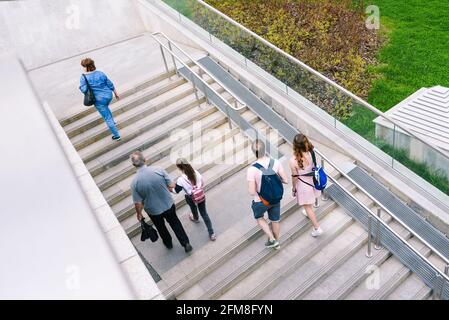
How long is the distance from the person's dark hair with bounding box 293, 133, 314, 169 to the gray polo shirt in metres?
1.70

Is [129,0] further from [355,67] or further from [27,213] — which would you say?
[27,213]

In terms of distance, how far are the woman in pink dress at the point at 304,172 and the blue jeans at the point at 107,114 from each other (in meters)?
3.39

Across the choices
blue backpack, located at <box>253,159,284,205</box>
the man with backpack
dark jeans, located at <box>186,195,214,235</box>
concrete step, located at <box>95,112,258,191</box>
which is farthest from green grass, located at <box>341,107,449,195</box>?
dark jeans, located at <box>186,195,214,235</box>

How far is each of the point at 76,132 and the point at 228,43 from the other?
367cm

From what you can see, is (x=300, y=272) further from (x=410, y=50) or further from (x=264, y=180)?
(x=410, y=50)

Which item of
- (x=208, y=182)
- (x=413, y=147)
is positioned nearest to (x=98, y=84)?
(x=208, y=182)

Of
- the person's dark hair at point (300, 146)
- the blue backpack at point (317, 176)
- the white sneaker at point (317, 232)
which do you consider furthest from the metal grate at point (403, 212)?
the person's dark hair at point (300, 146)

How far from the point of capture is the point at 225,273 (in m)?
6.29

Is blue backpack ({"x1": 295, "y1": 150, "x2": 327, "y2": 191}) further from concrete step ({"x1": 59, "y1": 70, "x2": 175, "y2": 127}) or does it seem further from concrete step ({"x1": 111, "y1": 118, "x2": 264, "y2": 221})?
concrete step ({"x1": 59, "y1": 70, "x2": 175, "y2": 127})

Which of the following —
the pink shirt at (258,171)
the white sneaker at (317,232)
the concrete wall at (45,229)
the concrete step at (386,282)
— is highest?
the concrete wall at (45,229)

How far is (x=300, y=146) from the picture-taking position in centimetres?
589

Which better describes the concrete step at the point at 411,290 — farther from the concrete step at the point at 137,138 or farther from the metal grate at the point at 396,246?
the concrete step at the point at 137,138

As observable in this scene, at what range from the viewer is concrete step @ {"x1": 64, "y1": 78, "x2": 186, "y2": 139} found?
27.4ft

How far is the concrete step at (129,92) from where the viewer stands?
334 inches
